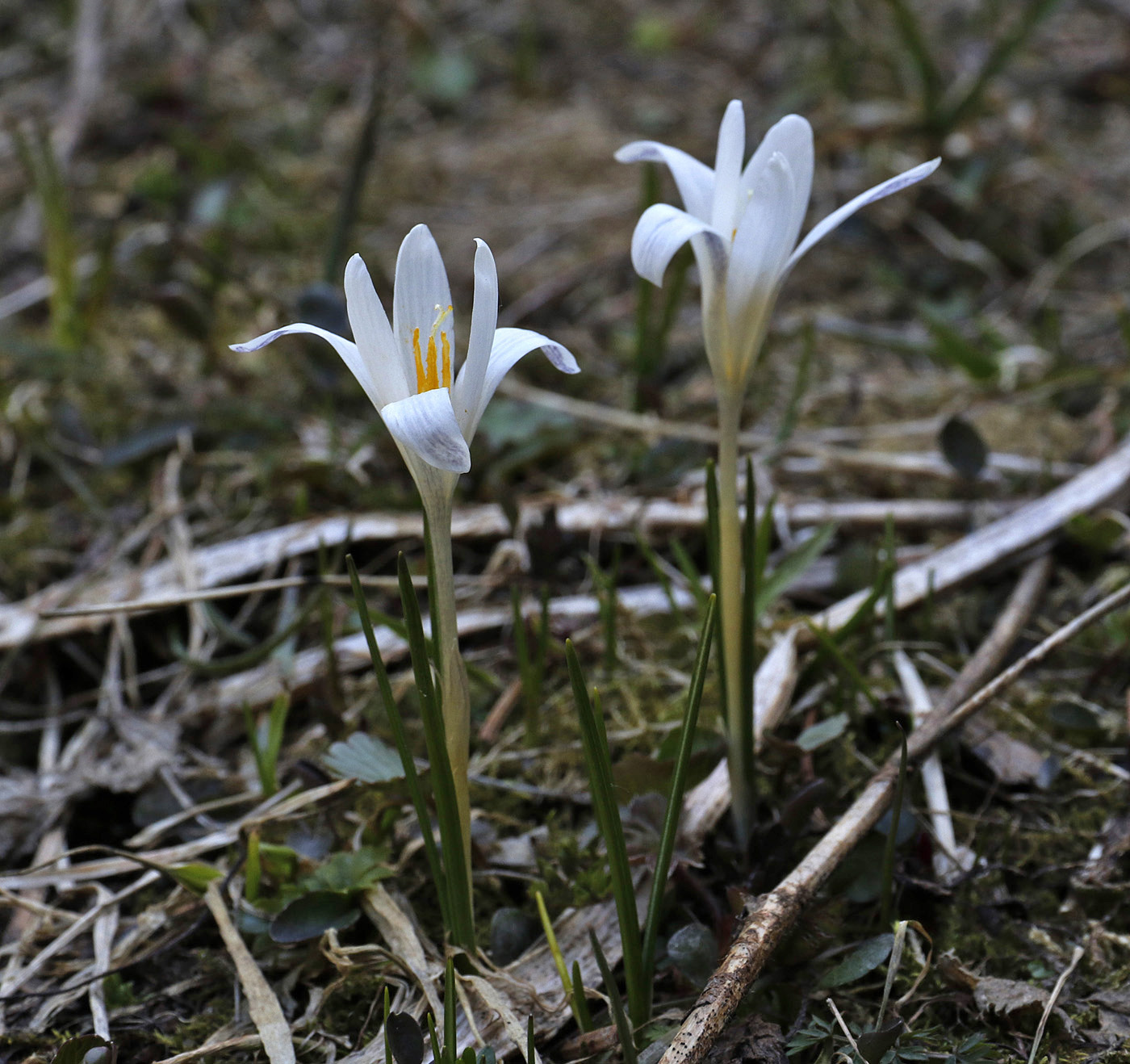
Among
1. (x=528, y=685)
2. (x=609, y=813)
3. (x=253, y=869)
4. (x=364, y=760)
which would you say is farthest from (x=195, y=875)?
(x=609, y=813)

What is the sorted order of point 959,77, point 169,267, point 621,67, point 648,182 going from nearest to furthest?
point 648,182 → point 169,267 → point 959,77 → point 621,67

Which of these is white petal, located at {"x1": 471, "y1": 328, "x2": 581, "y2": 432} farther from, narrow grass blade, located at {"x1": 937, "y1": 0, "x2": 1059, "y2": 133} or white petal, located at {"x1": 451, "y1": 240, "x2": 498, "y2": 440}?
narrow grass blade, located at {"x1": 937, "y1": 0, "x2": 1059, "y2": 133}

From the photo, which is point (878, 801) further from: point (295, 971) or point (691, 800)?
point (295, 971)

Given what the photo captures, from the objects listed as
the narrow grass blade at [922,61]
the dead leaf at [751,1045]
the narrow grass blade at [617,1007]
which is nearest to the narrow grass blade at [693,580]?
the dead leaf at [751,1045]

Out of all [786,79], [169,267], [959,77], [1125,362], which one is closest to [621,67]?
[786,79]

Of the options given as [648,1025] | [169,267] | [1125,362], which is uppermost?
[169,267]

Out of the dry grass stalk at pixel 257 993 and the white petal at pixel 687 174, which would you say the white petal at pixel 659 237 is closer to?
the white petal at pixel 687 174
